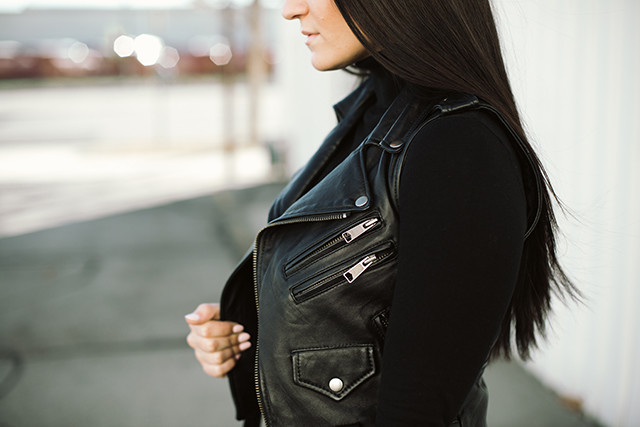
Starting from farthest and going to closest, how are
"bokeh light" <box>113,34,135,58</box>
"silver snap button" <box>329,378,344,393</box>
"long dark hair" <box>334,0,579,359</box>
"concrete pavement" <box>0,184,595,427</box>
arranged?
"bokeh light" <box>113,34,135,58</box>
"concrete pavement" <box>0,184,595,427</box>
"silver snap button" <box>329,378,344,393</box>
"long dark hair" <box>334,0,579,359</box>

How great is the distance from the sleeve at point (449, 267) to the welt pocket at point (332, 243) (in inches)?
4.4

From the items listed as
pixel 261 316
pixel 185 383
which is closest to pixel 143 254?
pixel 185 383

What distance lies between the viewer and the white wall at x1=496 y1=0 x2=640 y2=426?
8.36ft

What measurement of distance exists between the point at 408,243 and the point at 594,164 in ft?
7.17

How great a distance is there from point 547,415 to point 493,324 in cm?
241

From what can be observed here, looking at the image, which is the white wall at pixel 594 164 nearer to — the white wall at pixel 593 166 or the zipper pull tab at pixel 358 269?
the white wall at pixel 593 166

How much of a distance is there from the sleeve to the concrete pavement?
7.64 ft

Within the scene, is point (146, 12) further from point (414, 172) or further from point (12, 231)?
point (414, 172)

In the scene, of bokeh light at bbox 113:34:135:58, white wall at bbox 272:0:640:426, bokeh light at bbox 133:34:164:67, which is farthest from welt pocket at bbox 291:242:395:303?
bokeh light at bbox 113:34:135:58

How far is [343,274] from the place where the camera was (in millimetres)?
1045

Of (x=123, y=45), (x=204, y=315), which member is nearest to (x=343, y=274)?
(x=204, y=315)

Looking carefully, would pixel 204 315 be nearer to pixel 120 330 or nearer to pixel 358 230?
pixel 358 230

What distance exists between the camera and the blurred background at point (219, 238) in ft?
8.66

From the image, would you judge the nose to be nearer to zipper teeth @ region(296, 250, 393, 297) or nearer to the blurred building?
zipper teeth @ region(296, 250, 393, 297)
